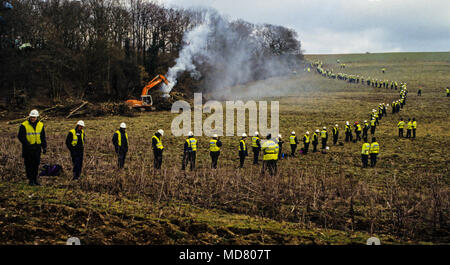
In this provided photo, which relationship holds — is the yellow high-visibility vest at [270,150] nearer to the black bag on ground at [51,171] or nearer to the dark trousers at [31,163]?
the black bag on ground at [51,171]

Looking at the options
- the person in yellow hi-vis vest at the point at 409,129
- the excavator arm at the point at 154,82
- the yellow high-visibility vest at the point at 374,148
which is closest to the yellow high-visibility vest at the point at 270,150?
the yellow high-visibility vest at the point at 374,148

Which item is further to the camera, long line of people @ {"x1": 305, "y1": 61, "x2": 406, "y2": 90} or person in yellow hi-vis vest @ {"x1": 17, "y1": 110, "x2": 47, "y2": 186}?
long line of people @ {"x1": 305, "y1": 61, "x2": 406, "y2": 90}

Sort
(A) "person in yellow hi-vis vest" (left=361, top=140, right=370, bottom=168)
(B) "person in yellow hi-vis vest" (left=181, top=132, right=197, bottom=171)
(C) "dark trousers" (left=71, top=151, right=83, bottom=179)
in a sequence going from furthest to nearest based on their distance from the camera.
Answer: (A) "person in yellow hi-vis vest" (left=361, top=140, right=370, bottom=168) → (B) "person in yellow hi-vis vest" (left=181, top=132, right=197, bottom=171) → (C) "dark trousers" (left=71, top=151, right=83, bottom=179)

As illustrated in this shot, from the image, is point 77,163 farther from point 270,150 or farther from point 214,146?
point 270,150

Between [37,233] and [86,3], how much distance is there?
47889 mm

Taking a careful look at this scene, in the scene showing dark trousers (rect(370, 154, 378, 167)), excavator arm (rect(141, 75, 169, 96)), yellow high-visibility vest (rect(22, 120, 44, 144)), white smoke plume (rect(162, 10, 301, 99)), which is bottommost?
dark trousers (rect(370, 154, 378, 167))

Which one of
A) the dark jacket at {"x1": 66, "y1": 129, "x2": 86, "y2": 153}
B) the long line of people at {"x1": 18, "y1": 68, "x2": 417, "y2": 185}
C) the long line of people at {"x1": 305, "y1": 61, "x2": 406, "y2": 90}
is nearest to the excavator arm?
the long line of people at {"x1": 18, "y1": 68, "x2": 417, "y2": 185}

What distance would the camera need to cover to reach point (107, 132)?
23.2 metres

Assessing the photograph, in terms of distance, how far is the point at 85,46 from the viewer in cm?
4391

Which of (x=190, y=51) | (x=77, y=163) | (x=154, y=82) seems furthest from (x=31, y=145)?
(x=190, y=51)

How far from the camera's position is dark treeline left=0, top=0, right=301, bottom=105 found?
39.0 metres

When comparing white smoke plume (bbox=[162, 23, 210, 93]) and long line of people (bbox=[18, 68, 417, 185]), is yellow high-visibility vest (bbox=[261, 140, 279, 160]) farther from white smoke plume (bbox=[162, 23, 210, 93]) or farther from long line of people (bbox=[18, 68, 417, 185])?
white smoke plume (bbox=[162, 23, 210, 93])

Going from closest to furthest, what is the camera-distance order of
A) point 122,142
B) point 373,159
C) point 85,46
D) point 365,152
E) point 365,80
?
point 122,142
point 365,152
point 373,159
point 85,46
point 365,80

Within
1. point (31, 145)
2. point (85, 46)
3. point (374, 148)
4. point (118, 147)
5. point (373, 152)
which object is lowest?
point (373, 152)
